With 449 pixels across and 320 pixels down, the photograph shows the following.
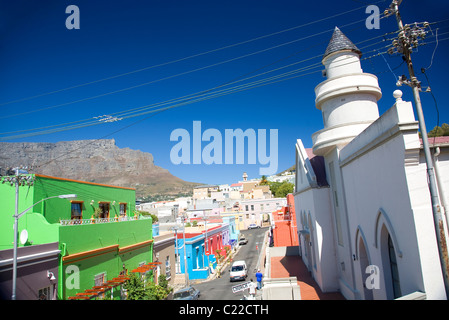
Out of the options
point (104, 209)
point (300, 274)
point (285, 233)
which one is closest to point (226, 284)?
point (300, 274)

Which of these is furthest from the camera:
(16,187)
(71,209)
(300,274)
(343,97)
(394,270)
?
(300,274)

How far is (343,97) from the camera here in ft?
47.7

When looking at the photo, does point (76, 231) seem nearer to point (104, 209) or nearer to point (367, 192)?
point (104, 209)

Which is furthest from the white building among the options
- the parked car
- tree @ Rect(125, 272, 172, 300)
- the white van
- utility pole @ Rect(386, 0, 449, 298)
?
the white van

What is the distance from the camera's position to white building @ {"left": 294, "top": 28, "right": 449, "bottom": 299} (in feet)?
24.5

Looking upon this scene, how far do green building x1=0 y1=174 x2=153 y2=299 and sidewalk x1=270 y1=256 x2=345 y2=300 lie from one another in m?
9.64

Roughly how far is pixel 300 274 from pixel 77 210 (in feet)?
46.9

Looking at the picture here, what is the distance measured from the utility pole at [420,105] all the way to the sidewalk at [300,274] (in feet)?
27.7

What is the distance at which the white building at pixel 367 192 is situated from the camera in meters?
A: 7.45

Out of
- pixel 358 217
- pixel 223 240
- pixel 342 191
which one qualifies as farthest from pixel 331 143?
pixel 223 240

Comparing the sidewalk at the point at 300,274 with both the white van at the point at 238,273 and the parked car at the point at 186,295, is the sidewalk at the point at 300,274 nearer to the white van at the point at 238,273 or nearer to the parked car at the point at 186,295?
the white van at the point at 238,273

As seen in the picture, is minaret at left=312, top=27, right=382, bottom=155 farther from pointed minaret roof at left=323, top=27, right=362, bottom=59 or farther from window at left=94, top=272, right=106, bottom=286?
window at left=94, top=272, right=106, bottom=286
